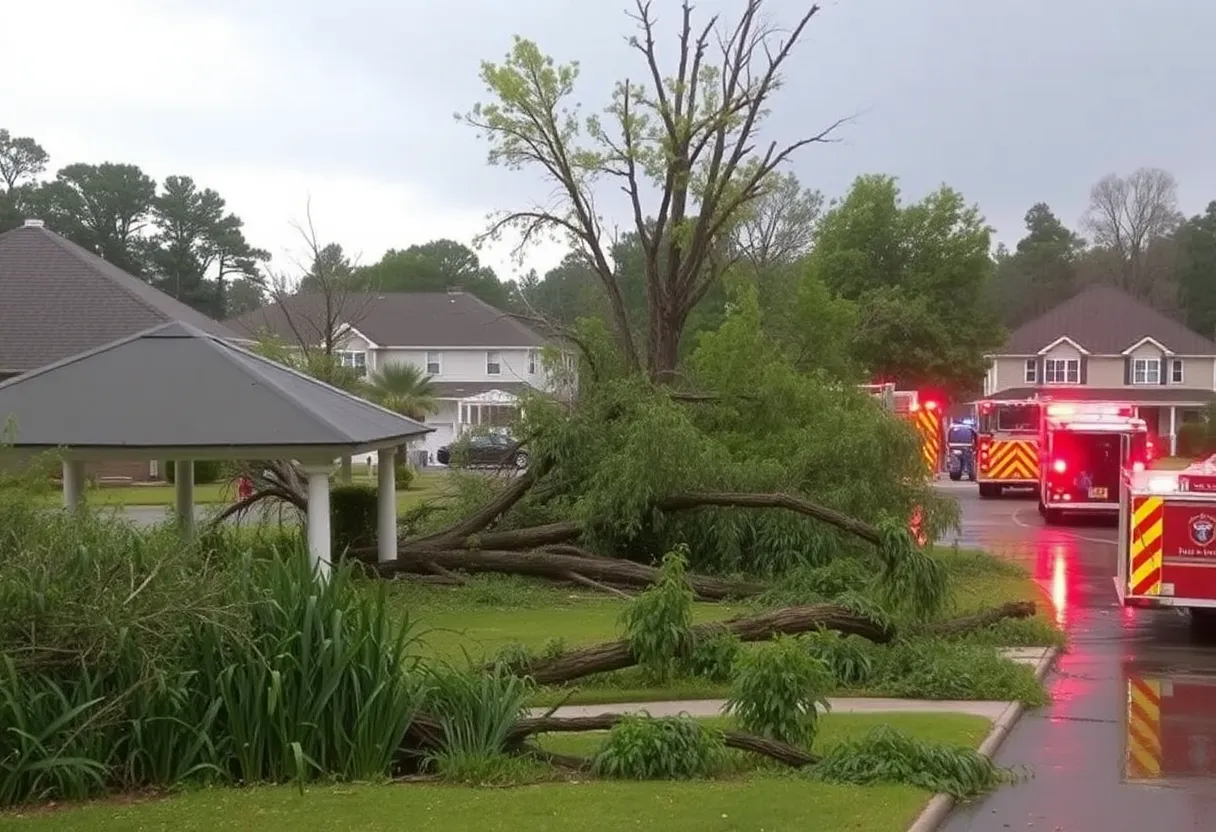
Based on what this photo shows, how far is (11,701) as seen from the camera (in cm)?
776

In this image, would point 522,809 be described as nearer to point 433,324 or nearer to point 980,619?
point 980,619

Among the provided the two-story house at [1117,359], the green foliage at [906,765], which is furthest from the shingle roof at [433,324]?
the green foliage at [906,765]

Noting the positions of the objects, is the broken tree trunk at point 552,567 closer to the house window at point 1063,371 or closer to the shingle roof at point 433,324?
the shingle roof at point 433,324

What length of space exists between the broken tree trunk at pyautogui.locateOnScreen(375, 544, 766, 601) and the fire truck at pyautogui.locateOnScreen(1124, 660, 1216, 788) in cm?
530

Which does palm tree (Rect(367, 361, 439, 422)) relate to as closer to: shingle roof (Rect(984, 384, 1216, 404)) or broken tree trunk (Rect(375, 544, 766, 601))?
broken tree trunk (Rect(375, 544, 766, 601))

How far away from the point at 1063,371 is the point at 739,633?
59.0 metres

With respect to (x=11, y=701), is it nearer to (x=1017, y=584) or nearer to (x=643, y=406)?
(x=643, y=406)

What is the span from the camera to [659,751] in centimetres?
859

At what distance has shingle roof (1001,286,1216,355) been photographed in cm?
6631

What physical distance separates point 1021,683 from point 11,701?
8.09 metres

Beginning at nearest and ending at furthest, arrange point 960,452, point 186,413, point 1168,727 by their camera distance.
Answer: point 1168,727 < point 186,413 < point 960,452

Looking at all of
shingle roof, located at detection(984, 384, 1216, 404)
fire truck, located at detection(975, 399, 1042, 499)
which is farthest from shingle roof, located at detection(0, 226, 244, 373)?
shingle roof, located at detection(984, 384, 1216, 404)

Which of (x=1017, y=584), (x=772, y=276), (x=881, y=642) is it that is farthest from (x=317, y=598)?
(x=772, y=276)

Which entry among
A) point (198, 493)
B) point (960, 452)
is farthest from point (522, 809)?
point (960, 452)
